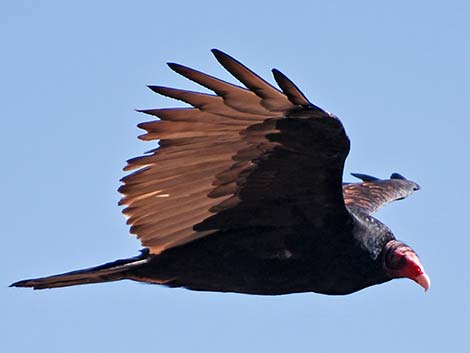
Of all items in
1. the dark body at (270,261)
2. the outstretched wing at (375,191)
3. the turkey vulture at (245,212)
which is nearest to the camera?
the turkey vulture at (245,212)

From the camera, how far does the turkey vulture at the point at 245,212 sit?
24.7 feet

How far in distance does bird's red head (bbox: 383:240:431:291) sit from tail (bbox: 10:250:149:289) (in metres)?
1.40

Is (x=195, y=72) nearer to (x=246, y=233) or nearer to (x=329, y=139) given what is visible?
(x=329, y=139)

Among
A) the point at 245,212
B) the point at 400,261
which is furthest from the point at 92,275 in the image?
the point at 400,261

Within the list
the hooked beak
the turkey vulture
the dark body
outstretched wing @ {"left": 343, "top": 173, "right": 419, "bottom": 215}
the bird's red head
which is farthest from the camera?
outstretched wing @ {"left": 343, "top": 173, "right": 419, "bottom": 215}

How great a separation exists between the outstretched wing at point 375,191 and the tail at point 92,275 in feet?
5.60

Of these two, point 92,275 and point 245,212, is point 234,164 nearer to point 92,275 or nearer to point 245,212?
point 245,212

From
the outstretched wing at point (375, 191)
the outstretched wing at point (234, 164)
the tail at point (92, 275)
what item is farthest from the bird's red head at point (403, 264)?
the tail at point (92, 275)

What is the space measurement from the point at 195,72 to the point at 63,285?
5.91 feet

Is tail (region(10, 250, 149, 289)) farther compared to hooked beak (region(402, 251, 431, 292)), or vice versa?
hooked beak (region(402, 251, 431, 292))

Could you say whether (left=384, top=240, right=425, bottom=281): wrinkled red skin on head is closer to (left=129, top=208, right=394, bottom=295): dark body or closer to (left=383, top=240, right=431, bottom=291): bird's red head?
(left=383, top=240, right=431, bottom=291): bird's red head

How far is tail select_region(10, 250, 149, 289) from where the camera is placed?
8164 mm

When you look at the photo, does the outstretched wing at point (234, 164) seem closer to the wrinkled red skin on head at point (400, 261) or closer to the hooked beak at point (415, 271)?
the wrinkled red skin on head at point (400, 261)

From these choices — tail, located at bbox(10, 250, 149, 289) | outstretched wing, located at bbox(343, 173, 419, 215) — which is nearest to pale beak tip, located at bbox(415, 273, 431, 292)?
outstretched wing, located at bbox(343, 173, 419, 215)
